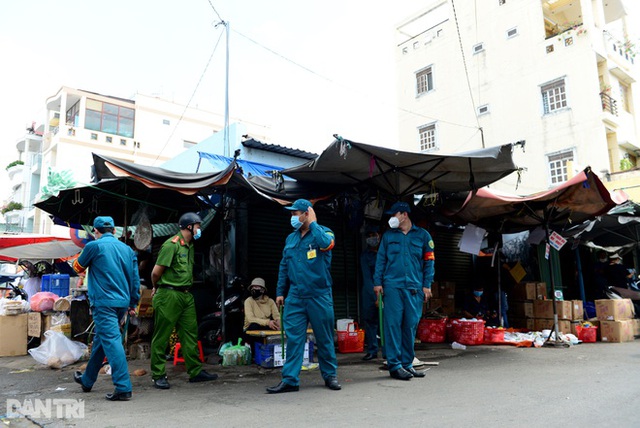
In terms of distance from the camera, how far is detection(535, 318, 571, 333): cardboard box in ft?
32.1

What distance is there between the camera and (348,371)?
6.30 m

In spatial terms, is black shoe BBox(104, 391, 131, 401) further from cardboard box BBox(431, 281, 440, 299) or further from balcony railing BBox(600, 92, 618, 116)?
balcony railing BBox(600, 92, 618, 116)

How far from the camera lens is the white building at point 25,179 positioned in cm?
3794

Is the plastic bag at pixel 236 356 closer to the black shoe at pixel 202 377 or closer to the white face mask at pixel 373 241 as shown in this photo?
the black shoe at pixel 202 377

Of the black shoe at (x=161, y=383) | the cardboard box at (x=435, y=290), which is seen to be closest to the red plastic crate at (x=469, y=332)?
the cardboard box at (x=435, y=290)

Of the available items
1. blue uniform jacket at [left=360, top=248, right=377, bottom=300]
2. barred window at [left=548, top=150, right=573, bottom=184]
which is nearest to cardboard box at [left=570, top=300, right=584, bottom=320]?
blue uniform jacket at [left=360, top=248, right=377, bottom=300]

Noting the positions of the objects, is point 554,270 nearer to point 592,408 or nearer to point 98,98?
point 592,408

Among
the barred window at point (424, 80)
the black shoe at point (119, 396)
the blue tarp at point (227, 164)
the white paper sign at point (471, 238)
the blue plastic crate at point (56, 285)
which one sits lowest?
the black shoe at point (119, 396)

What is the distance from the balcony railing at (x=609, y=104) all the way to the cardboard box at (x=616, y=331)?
43.7ft

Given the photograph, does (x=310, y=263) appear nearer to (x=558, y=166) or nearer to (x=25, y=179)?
(x=558, y=166)

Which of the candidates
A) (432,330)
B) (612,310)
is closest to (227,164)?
(432,330)

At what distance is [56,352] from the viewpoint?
22.2 ft

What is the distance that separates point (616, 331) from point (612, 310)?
443mm

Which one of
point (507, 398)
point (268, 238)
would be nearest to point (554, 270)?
point (268, 238)
